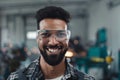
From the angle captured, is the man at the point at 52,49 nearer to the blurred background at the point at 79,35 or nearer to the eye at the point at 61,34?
the eye at the point at 61,34

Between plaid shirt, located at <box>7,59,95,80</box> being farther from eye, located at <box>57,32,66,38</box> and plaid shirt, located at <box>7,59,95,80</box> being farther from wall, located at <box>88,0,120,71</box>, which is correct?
wall, located at <box>88,0,120,71</box>

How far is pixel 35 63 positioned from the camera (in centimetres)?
132

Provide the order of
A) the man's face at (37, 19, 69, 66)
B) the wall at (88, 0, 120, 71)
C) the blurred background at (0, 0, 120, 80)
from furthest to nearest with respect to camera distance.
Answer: the wall at (88, 0, 120, 71)
the blurred background at (0, 0, 120, 80)
the man's face at (37, 19, 69, 66)

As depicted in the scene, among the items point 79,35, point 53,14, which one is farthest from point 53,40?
point 79,35

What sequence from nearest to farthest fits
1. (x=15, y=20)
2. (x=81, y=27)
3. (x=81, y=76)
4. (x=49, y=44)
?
(x=49, y=44) < (x=81, y=76) < (x=15, y=20) < (x=81, y=27)

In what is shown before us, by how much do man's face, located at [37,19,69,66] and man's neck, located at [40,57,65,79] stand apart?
0.04 metres

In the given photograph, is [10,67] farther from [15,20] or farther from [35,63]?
[15,20]

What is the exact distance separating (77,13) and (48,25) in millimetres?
16386

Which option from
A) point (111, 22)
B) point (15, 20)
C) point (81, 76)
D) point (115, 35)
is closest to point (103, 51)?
point (115, 35)

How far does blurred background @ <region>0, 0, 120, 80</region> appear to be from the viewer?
698cm

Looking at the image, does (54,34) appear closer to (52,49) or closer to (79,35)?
Answer: (52,49)

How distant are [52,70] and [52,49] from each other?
4.6 inches

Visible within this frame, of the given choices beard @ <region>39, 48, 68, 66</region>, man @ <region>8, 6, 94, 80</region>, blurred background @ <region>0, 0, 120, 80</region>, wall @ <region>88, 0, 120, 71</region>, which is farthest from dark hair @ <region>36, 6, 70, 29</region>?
wall @ <region>88, 0, 120, 71</region>

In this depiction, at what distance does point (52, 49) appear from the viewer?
1.18m
